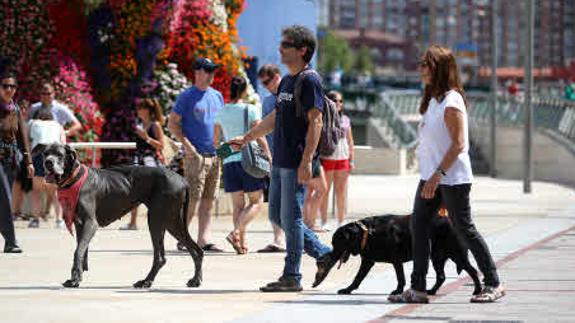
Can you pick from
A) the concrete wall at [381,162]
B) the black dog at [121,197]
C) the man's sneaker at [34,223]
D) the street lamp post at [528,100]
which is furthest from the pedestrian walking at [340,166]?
the concrete wall at [381,162]

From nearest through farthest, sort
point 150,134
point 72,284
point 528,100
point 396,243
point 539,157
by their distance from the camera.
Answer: point 396,243, point 72,284, point 150,134, point 528,100, point 539,157

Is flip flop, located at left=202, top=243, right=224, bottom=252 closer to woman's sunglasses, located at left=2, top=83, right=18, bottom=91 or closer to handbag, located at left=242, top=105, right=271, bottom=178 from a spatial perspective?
handbag, located at left=242, top=105, right=271, bottom=178

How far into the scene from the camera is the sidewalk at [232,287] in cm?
1129

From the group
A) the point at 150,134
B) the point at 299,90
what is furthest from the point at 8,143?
the point at 299,90

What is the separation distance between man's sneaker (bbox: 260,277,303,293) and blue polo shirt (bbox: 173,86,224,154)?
11.8 ft

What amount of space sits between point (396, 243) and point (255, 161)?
3.72 metres

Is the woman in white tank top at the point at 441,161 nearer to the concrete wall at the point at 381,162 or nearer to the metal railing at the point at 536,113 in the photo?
the concrete wall at the point at 381,162

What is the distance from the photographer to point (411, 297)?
12.1 m

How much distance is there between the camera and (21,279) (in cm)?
1372

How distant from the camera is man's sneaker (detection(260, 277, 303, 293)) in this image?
12719mm

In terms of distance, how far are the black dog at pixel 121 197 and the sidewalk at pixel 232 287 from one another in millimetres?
341

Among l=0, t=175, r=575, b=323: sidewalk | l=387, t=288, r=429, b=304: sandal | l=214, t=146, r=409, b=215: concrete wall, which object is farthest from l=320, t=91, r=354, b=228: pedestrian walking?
l=214, t=146, r=409, b=215: concrete wall

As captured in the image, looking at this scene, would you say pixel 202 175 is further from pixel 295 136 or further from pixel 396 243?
pixel 396 243

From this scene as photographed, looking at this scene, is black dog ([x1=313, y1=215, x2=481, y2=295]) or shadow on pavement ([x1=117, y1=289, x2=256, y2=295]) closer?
black dog ([x1=313, y1=215, x2=481, y2=295])
